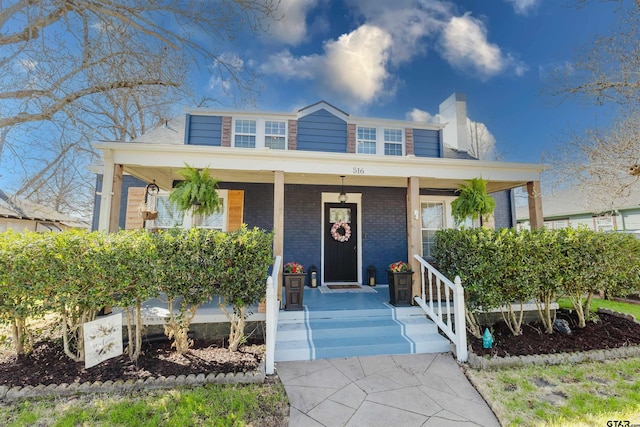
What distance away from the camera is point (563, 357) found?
12.8 ft

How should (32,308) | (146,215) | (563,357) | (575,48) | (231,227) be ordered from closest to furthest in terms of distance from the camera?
(32,308)
(563,357)
(146,215)
(575,48)
(231,227)

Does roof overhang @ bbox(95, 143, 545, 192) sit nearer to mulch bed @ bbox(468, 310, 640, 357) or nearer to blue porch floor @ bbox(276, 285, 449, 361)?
blue porch floor @ bbox(276, 285, 449, 361)

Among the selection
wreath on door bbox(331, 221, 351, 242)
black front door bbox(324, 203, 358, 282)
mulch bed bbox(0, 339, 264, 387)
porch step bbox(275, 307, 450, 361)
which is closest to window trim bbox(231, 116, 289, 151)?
black front door bbox(324, 203, 358, 282)

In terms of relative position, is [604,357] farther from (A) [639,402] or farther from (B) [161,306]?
(B) [161,306]

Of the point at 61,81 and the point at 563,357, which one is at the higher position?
the point at 61,81

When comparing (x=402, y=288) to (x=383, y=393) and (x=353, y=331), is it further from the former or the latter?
(x=383, y=393)

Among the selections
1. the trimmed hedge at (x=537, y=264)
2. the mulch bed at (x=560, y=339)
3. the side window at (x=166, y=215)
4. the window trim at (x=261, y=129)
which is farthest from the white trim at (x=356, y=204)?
the side window at (x=166, y=215)

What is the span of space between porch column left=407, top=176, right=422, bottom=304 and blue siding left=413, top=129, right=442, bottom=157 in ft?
9.81

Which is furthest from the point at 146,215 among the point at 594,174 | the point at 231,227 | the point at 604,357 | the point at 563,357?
the point at 594,174

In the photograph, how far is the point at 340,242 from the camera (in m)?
7.68

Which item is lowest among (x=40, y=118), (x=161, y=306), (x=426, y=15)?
(x=161, y=306)

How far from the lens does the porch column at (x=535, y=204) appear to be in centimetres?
583

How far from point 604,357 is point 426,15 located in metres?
8.23

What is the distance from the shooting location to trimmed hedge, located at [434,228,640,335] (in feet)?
14.3
